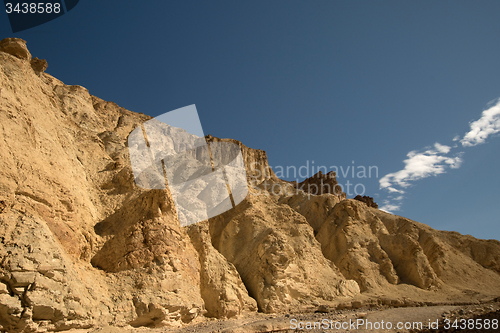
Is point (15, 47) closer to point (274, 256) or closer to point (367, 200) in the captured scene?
point (274, 256)

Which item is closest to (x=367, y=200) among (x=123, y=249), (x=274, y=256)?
(x=274, y=256)

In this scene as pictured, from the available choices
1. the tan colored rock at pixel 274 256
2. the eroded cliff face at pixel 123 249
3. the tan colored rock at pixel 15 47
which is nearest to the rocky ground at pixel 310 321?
the eroded cliff face at pixel 123 249

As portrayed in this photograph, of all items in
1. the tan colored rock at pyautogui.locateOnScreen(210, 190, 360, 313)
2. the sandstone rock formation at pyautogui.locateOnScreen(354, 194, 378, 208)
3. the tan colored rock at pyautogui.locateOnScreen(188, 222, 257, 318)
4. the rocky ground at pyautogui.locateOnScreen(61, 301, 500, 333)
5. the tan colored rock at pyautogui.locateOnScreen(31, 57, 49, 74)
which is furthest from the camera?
the sandstone rock formation at pyautogui.locateOnScreen(354, 194, 378, 208)

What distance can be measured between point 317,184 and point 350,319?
4616 cm

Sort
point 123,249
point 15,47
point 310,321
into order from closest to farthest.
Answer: point 123,249 → point 310,321 → point 15,47

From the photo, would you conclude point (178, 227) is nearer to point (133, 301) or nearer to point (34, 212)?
point (133, 301)

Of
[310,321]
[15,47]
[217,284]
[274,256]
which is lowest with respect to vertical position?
[310,321]

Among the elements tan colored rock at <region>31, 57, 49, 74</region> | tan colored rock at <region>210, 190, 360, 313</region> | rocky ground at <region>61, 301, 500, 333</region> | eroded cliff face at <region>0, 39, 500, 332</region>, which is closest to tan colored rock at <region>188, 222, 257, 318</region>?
eroded cliff face at <region>0, 39, 500, 332</region>

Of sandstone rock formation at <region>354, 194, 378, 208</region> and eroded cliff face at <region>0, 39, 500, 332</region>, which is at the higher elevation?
sandstone rock formation at <region>354, 194, 378, 208</region>

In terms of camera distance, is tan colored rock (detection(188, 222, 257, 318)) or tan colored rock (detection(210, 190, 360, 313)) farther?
tan colored rock (detection(210, 190, 360, 313))

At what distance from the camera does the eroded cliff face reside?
8820 mm

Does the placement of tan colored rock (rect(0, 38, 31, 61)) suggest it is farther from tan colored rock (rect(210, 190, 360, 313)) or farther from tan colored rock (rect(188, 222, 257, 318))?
tan colored rock (rect(210, 190, 360, 313))

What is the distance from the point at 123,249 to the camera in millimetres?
12430

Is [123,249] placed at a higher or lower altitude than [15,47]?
lower
